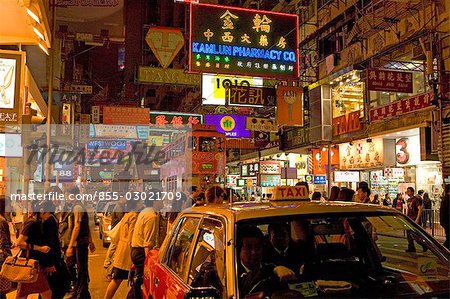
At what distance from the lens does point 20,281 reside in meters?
5.45

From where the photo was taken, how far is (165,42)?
15773 mm

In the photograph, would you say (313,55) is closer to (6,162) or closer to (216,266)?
(6,162)

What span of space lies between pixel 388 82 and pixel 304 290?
12061 mm

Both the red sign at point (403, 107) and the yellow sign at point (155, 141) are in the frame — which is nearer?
the red sign at point (403, 107)

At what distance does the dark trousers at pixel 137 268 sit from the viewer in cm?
679

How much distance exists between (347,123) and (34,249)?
15.8m

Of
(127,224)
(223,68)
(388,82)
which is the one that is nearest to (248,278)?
(127,224)

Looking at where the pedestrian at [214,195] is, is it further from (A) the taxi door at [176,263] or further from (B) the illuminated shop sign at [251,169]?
(B) the illuminated shop sign at [251,169]

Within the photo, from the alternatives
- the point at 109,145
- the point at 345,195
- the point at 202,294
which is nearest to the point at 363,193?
the point at 345,195

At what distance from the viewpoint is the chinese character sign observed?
47.9 feet

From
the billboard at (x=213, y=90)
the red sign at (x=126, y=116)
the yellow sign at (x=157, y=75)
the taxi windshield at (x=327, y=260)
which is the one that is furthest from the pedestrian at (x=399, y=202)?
the taxi windshield at (x=327, y=260)

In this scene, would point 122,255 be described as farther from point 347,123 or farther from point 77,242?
point 347,123

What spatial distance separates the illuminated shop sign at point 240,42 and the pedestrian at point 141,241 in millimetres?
5725

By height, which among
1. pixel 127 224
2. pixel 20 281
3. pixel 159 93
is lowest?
pixel 20 281
